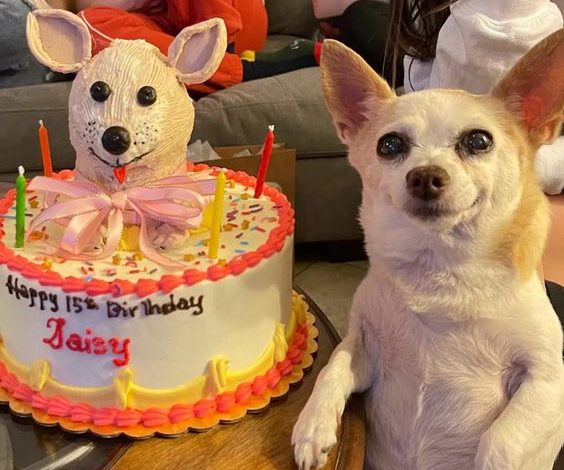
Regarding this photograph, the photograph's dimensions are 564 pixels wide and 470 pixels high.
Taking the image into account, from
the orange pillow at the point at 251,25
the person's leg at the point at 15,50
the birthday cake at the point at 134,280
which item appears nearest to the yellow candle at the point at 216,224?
the birthday cake at the point at 134,280

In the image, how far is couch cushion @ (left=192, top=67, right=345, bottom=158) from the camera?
2318 mm

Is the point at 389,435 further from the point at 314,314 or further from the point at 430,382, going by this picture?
the point at 314,314

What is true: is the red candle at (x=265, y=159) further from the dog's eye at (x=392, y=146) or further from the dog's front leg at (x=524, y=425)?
the dog's front leg at (x=524, y=425)

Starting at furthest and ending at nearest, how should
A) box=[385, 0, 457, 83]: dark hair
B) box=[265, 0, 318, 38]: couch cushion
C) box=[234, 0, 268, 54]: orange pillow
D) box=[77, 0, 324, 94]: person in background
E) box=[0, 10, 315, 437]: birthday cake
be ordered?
box=[265, 0, 318, 38]: couch cushion < box=[234, 0, 268, 54]: orange pillow < box=[77, 0, 324, 94]: person in background < box=[385, 0, 457, 83]: dark hair < box=[0, 10, 315, 437]: birthday cake

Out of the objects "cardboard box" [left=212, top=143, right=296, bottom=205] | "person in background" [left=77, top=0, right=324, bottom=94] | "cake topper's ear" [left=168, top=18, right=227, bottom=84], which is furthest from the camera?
"person in background" [left=77, top=0, right=324, bottom=94]

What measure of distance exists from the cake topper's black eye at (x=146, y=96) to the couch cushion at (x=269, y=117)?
1322 mm

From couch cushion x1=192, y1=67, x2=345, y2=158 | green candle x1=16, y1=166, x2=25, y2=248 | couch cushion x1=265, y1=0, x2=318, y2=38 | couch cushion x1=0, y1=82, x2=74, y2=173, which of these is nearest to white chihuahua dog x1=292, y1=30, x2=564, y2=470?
green candle x1=16, y1=166, x2=25, y2=248

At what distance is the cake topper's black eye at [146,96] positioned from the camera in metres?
0.98

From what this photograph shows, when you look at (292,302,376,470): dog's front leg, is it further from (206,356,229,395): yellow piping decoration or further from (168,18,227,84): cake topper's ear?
(168,18,227,84): cake topper's ear

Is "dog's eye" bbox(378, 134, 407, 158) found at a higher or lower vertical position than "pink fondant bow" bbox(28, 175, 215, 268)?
higher

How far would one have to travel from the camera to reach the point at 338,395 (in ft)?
3.24

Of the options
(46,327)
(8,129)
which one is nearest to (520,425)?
(46,327)

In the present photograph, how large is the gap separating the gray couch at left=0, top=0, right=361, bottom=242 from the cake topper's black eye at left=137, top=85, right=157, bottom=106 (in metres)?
1.33

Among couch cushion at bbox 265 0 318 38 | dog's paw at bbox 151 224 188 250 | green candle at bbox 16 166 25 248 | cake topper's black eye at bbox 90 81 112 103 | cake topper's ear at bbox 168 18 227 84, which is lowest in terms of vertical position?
couch cushion at bbox 265 0 318 38
